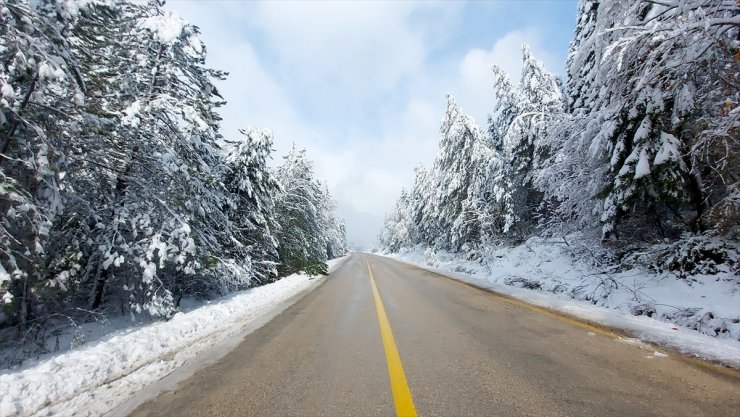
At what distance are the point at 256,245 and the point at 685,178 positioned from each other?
14639 mm

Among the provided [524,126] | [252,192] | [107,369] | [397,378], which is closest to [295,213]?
[252,192]

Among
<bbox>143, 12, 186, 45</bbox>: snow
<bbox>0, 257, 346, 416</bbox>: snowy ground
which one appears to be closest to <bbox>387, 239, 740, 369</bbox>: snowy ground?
<bbox>0, 257, 346, 416</bbox>: snowy ground

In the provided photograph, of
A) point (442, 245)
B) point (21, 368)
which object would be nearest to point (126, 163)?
point (21, 368)

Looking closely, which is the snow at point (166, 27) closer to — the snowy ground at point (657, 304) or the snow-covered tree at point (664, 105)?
the snow-covered tree at point (664, 105)

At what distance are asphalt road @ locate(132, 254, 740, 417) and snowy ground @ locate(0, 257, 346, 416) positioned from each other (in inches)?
22.8

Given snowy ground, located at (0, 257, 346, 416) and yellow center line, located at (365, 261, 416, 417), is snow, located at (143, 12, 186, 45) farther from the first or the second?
yellow center line, located at (365, 261, 416, 417)

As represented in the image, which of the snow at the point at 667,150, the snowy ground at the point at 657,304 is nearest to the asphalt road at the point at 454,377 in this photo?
the snowy ground at the point at 657,304

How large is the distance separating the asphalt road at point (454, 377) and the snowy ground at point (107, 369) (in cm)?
58

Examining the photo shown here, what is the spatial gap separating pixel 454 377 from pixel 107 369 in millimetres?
4490

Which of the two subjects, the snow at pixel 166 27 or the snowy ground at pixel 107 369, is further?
the snow at pixel 166 27

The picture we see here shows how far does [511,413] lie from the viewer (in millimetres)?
2830

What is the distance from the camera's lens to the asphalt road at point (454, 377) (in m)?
2.97

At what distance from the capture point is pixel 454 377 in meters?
3.66

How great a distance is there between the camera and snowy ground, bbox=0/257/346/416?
11.6 feet
